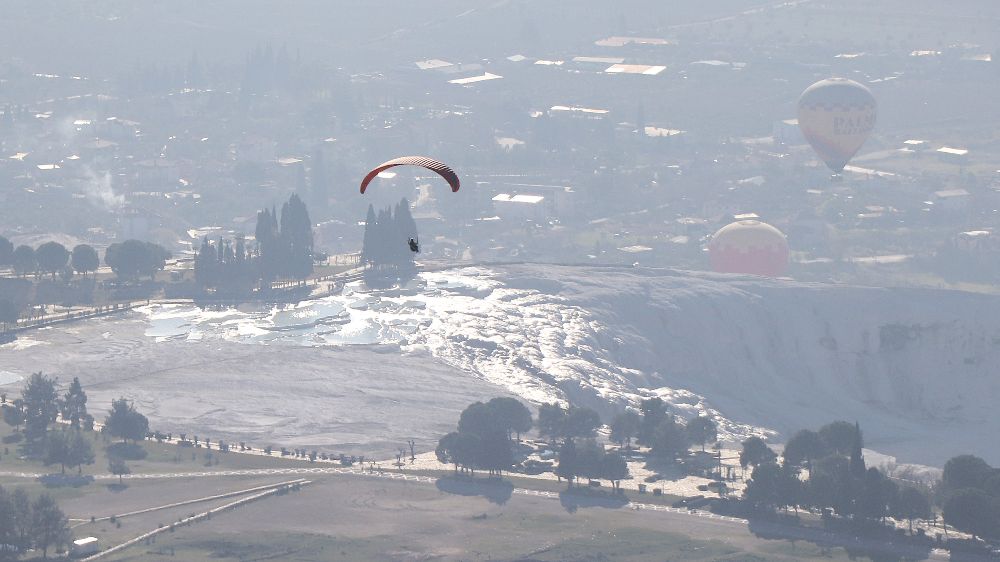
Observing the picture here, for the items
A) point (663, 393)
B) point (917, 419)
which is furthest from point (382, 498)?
point (917, 419)

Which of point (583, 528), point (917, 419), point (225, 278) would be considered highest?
point (225, 278)

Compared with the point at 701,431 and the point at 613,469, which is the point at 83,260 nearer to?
the point at 701,431

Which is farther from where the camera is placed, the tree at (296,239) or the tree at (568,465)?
the tree at (296,239)

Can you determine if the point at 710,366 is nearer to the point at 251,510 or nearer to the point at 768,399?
the point at 768,399

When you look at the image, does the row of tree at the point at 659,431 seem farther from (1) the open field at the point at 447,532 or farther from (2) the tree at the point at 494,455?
(1) the open field at the point at 447,532

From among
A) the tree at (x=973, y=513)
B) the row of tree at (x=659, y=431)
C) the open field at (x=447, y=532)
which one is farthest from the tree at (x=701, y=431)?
the tree at (x=973, y=513)

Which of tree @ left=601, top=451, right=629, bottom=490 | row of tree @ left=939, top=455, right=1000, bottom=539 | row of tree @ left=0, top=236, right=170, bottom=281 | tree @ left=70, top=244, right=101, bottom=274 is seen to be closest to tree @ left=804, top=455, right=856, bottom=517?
row of tree @ left=939, top=455, right=1000, bottom=539
